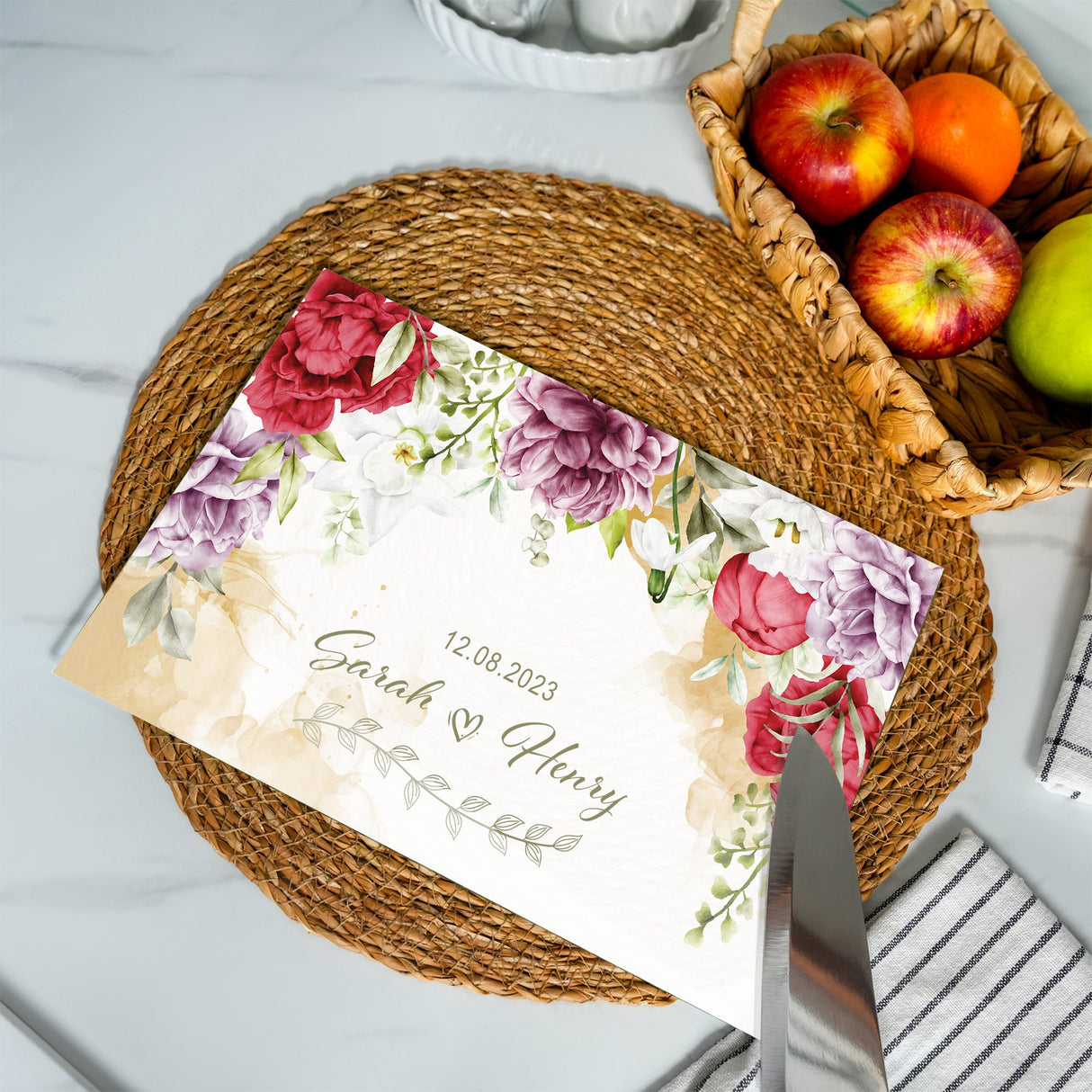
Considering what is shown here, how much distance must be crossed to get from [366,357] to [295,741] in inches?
8.9

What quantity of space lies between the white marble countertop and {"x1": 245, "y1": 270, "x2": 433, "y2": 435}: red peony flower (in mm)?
89

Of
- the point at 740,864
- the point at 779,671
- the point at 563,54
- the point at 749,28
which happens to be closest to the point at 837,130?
the point at 749,28

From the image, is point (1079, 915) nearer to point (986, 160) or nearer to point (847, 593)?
point (847, 593)

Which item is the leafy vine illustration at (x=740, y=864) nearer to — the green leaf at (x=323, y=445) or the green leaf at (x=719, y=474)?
the green leaf at (x=719, y=474)

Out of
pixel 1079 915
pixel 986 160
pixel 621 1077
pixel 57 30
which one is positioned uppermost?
pixel 986 160

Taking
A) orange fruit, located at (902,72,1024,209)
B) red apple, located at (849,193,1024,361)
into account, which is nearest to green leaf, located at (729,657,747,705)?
red apple, located at (849,193,1024,361)

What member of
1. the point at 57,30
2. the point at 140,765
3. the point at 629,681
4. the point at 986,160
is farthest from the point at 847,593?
the point at 57,30

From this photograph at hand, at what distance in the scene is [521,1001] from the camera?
0.45m

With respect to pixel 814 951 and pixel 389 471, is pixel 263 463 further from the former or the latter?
pixel 814 951

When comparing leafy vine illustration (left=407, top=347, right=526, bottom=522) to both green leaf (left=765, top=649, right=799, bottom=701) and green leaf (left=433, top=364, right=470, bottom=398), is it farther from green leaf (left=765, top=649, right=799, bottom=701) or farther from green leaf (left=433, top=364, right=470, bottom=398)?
green leaf (left=765, top=649, right=799, bottom=701)

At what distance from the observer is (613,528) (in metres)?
0.48

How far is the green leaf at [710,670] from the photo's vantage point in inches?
18.3

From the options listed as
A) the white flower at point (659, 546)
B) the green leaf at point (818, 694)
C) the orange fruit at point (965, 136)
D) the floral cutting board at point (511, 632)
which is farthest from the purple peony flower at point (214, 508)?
the orange fruit at point (965, 136)

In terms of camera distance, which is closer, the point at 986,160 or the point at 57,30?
the point at 986,160
